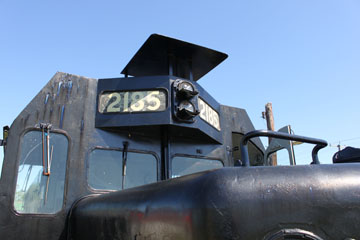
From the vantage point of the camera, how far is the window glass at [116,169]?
280 centimetres

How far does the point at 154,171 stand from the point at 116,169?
0.37 m

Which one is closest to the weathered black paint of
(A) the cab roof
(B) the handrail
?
(B) the handrail

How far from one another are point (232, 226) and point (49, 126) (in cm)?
222

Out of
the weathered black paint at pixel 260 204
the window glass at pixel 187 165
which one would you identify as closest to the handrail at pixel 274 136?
the weathered black paint at pixel 260 204

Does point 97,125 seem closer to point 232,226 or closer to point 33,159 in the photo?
point 33,159

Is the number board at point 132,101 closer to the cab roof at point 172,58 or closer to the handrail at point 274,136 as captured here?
the cab roof at point 172,58

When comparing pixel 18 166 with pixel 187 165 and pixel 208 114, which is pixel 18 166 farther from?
pixel 208 114

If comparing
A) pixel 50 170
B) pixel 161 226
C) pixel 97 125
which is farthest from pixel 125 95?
pixel 161 226

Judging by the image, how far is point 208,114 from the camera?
3.53 metres

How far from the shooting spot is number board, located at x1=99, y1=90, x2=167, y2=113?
3066mm

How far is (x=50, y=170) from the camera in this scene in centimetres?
262

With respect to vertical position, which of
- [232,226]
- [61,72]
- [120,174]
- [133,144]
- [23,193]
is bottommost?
[232,226]

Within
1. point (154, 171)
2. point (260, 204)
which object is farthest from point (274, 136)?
point (154, 171)

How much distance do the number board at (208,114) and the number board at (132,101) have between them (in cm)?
47
